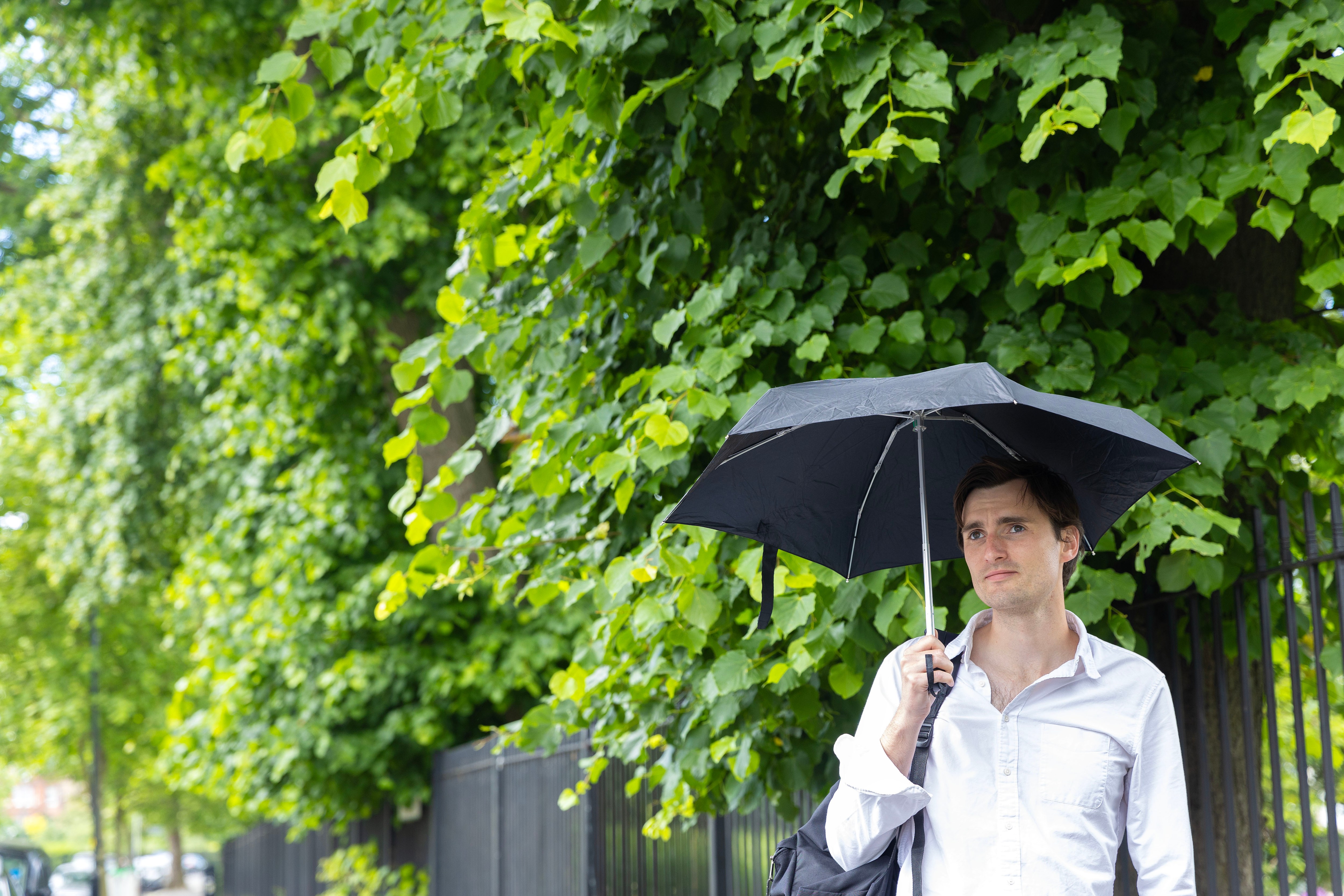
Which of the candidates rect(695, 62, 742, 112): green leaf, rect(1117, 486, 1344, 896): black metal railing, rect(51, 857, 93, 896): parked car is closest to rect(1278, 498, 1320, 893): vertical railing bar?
rect(1117, 486, 1344, 896): black metal railing

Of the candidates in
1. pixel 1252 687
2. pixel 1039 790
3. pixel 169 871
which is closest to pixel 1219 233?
pixel 1252 687

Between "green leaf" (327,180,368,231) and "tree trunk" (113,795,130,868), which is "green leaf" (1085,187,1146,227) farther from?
"tree trunk" (113,795,130,868)

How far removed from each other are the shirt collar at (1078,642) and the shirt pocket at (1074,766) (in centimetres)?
12

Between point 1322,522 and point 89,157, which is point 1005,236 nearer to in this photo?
point 1322,522

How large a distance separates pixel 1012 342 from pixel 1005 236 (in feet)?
1.77

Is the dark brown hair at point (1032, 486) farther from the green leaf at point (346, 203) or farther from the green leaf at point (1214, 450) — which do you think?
the green leaf at point (346, 203)

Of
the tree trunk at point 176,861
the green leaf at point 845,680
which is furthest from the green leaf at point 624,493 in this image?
the tree trunk at point 176,861

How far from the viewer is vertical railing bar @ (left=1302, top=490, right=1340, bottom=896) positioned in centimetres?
288

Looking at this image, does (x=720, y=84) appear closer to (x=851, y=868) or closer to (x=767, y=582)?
(x=767, y=582)

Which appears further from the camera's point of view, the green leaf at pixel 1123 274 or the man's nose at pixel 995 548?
the green leaf at pixel 1123 274

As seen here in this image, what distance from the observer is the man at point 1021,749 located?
92.3 inches

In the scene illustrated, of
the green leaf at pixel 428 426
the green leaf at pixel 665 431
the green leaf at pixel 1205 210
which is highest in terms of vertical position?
the green leaf at pixel 1205 210

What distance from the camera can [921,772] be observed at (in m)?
2.39

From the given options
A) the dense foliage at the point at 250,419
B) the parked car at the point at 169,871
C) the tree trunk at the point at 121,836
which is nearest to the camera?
the dense foliage at the point at 250,419
